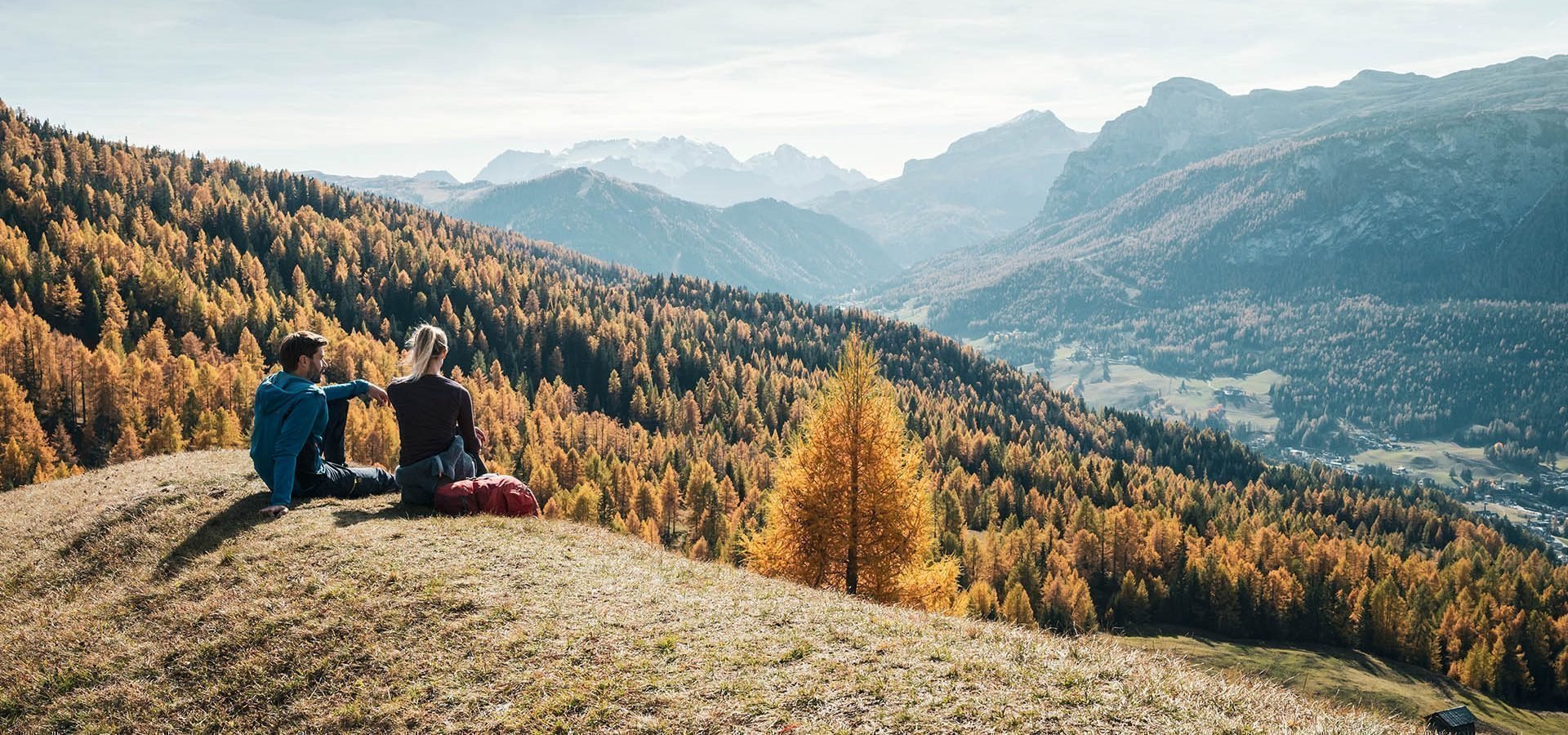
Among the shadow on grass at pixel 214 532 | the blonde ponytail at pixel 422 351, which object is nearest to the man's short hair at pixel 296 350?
the blonde ponytail at pixel 422 351

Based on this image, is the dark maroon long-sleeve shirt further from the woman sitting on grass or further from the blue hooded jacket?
the blue hooded jacket

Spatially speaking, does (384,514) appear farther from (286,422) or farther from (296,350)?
(296,350)

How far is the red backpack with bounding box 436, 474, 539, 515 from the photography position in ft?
63.6

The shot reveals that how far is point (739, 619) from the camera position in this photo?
48.3 ft

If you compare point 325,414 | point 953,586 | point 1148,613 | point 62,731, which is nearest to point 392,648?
point 62,731

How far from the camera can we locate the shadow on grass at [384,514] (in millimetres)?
18234

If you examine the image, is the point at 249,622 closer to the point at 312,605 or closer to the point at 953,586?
the point at 312,605

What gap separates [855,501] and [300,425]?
71.9ft

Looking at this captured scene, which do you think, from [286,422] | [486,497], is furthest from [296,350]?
[486,497]

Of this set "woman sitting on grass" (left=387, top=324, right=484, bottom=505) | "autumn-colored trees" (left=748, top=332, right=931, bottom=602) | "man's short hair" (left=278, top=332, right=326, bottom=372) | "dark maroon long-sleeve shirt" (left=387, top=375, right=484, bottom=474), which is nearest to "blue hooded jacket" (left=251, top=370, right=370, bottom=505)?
"man's short hair" (left=278, top=332, right=326, bottom=372)

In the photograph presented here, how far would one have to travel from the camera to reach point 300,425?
58.9 feet

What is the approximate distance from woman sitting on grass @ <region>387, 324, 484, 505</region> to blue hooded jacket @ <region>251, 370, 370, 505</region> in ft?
3.88

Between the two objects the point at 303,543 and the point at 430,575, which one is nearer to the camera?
the point at 430,575

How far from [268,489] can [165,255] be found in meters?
228
